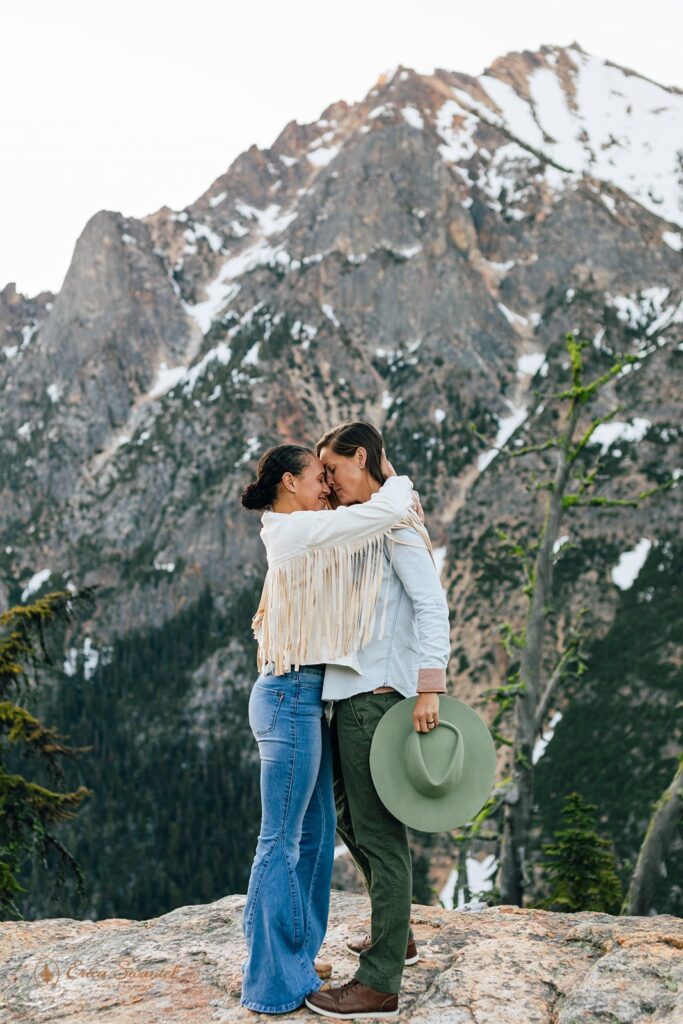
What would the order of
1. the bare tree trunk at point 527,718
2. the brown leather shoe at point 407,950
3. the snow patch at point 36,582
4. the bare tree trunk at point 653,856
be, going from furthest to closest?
1. the snow patch at point 36,582
2. the bare tree trunk at point 527,718
3. the bare tree trunk at point 653,856
4. the brown leather shoe at point 407,950

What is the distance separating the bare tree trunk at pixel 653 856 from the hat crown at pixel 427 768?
6.93 metres

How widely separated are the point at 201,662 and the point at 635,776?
74.1 metres

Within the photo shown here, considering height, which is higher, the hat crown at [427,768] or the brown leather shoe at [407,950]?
the hat crown at [427,768]

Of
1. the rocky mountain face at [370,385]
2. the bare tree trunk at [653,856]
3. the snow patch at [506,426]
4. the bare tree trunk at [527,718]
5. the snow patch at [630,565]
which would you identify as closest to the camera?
the bare tree trunk at [653,856]

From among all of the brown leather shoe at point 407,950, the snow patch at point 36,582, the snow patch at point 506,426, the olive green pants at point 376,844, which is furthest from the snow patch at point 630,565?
the snow patch at point 36,582

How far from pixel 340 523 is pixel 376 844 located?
165 cm

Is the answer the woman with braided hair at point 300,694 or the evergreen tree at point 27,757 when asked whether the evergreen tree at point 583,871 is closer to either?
the evergreen tree at point 27,757

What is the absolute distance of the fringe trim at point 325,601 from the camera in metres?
4.29

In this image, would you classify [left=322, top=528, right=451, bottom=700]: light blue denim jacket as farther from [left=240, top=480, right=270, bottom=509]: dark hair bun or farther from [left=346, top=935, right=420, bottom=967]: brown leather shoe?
[left=346, top=935, right=420, bottom=967]: brown leather shoe

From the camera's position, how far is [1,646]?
11.7 m

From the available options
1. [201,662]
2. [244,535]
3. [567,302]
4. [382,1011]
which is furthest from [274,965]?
[567,302]

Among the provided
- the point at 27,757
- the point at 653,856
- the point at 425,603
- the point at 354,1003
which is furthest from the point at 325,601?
the point at 27,757

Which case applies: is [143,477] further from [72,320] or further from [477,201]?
[477,201]

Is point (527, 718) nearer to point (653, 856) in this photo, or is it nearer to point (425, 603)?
point (653, 856)
